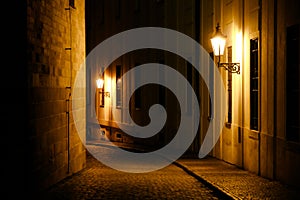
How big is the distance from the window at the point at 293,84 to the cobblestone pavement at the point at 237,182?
120 centimetres

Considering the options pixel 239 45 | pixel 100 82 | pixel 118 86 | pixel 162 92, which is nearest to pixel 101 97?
pixel 100 82

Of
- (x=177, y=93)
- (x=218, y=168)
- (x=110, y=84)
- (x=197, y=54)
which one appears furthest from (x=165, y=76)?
(x=218, y=168)

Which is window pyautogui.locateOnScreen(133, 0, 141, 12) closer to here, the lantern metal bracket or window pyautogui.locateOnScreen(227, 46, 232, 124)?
window pyautogui.locateOnScreen(227, 46, 232, 124)

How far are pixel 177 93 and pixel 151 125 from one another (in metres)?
3.85

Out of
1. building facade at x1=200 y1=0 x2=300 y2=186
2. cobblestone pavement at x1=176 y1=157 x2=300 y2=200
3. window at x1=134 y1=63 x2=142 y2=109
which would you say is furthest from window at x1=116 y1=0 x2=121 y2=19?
cobblestone pavement at x1=176 y1=157 x2=300 y2=200

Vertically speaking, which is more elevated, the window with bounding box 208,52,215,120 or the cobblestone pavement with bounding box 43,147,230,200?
the window with bounding box 208,52,215,120

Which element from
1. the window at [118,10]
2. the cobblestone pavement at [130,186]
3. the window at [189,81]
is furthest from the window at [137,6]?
the cobblestone pavement at [130,186]

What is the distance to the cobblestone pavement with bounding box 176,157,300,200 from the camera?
1194 cm

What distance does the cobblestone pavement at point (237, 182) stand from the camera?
11.9 metres

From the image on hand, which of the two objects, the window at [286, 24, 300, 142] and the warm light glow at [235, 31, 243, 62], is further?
the warm light glow at [235, 31, 243, 62]

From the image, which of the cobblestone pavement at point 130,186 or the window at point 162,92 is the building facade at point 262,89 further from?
the window at point 162,92

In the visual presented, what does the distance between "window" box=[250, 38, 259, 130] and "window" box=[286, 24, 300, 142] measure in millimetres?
2551

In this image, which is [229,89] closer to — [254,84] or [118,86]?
[254,84]

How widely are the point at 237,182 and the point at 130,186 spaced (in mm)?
2564
